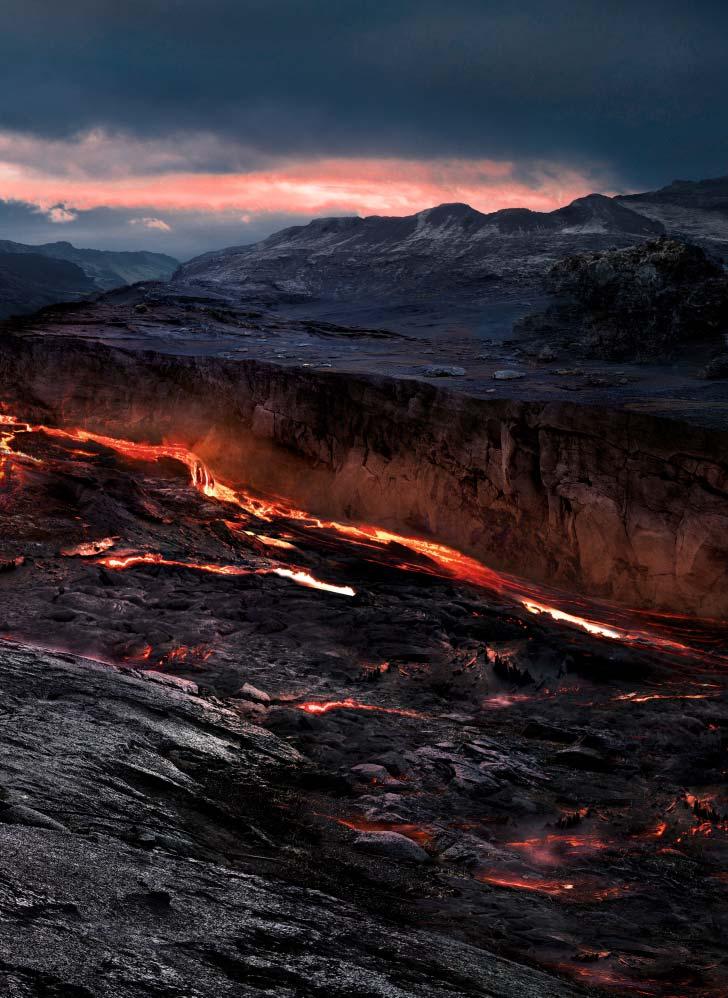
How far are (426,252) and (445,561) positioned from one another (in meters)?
17.6

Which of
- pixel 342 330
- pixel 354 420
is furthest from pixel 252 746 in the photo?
pixel 342 330

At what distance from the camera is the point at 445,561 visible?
416 inches

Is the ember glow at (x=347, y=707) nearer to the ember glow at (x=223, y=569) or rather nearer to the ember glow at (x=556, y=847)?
the ember glow at (x=556, y=847)

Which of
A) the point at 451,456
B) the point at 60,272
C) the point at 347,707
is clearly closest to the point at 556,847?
the point at 347,707

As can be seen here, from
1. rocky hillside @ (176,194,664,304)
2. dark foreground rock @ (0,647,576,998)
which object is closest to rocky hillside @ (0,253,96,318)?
rocky hillside @ (176,194,664,304)

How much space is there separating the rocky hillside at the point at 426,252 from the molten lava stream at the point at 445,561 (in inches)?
422

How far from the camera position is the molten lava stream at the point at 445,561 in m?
8.91

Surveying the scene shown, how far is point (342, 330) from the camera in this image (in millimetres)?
17203

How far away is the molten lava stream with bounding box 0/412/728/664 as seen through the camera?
8906 mm

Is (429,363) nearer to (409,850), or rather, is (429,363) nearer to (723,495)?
(723,495)

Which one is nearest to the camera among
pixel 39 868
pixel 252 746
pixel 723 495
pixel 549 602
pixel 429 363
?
pixel 39 868

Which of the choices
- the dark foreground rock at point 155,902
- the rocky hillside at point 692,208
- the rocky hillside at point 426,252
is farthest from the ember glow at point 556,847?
the rocky hillside at point 692,208

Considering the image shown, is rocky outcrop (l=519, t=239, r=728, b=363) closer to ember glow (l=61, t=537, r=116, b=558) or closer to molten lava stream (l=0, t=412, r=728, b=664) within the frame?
molten lava stream (l=0, t=412, r=728, b=664)

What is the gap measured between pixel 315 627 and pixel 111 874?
18.6 ft
